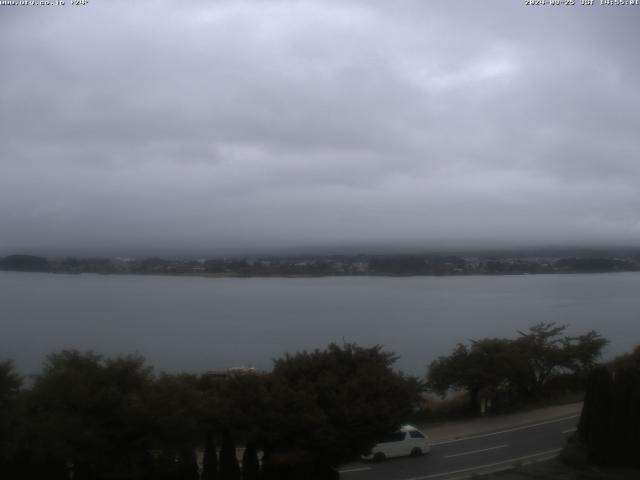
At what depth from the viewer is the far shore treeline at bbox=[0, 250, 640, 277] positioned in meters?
51.8

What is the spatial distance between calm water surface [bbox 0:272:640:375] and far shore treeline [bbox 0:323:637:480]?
11.3 metres

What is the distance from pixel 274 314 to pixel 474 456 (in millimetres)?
29953

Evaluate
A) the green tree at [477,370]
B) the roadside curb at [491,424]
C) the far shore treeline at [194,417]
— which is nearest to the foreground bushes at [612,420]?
the roadside curb at [491,424]

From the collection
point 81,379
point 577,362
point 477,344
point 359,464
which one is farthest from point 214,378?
point 577,362

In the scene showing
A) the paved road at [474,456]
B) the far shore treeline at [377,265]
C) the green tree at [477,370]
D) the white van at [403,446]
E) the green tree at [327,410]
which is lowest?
the paved road at [474,456]

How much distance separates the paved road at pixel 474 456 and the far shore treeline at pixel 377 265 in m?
36.4

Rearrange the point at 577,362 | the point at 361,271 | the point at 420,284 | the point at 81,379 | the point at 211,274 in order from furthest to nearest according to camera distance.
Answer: the point at 420,284 → the point at 361,271 → the point at 211,274 → the point at 577,362 → the point at 81,379

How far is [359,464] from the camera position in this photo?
45.8ft

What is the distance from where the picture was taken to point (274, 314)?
4359 centimetres

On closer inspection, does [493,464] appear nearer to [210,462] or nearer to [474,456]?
[474,456]

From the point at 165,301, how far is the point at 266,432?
40.9 metres

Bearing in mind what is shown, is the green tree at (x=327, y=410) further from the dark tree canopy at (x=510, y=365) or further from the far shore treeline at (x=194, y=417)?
the dark tree canopy at (x=510, y=365)

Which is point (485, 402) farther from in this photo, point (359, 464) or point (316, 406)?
point (316, 406)

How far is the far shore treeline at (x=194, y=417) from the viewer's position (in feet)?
28.8
